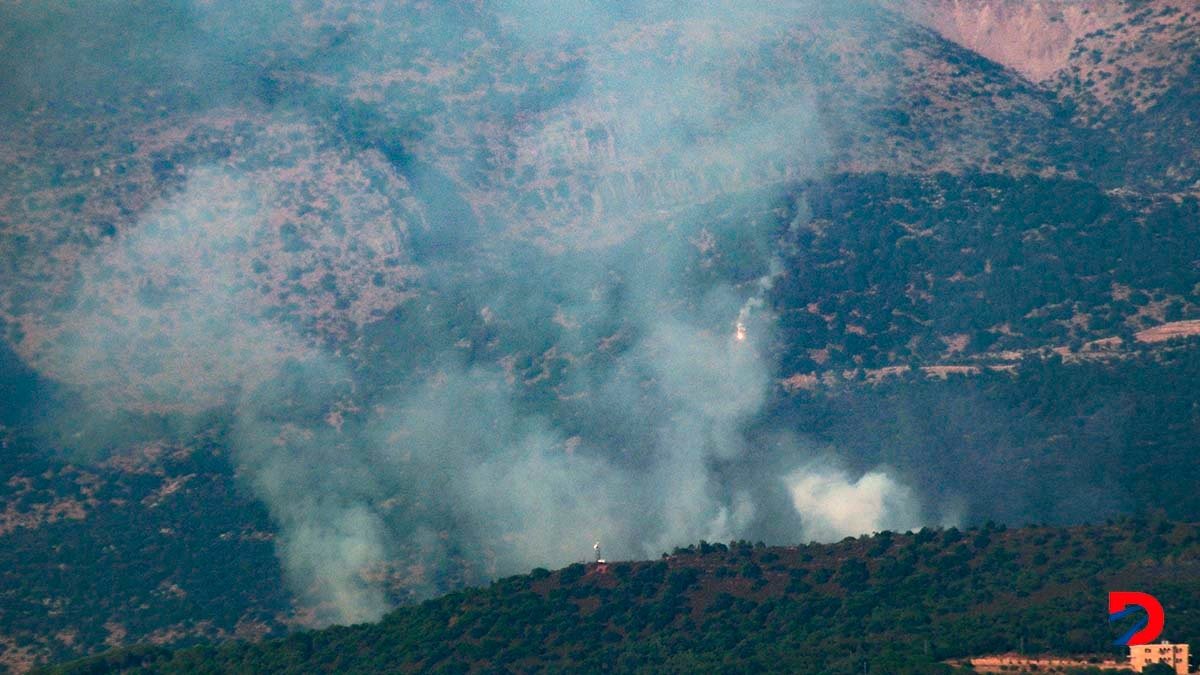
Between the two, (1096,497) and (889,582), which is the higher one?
(1096,497)

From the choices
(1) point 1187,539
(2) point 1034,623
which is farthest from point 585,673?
(1) point 1187,539

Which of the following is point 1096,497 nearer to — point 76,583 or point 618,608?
point 618,608

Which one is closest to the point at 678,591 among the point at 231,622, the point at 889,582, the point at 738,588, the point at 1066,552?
the point at 738,588

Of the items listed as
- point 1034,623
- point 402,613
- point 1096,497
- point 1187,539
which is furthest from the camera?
point 1096,497

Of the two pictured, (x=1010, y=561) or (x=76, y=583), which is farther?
(x=76, y=583)

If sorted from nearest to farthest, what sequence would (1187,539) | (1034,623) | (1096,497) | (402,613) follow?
1. (1034,623)
2. (1187,539)
3. (402,613)
4. (1096,497)

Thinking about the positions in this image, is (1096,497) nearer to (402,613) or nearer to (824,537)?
(824,537)
